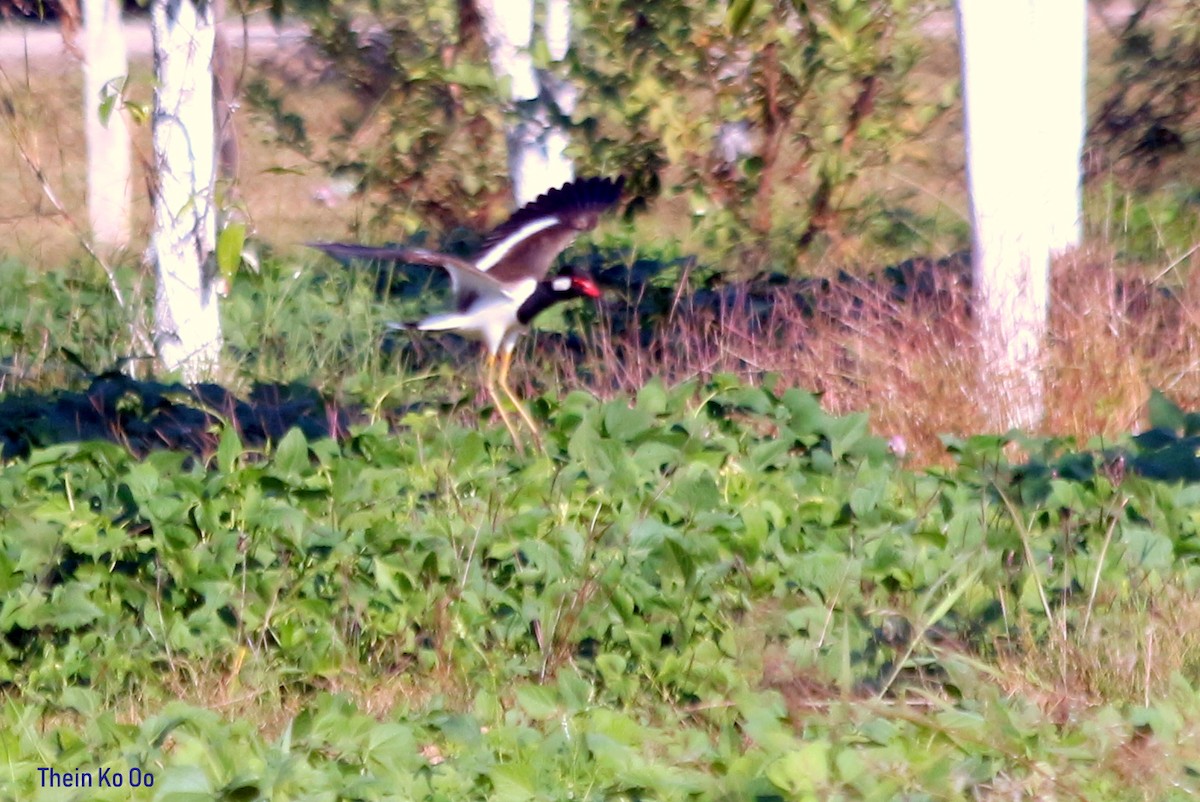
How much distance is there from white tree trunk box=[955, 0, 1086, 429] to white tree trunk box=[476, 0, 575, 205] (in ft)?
10.7

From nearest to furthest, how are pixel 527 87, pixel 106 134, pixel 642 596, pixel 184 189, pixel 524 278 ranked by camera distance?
1. pixel 642 596
2. pixel 524 278
3. pixel 184 189
4. pixel 527 87
5. pixel 106 134

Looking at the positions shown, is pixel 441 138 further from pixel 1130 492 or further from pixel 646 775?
pixel 646 775

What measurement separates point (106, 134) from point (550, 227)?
712 centimetres

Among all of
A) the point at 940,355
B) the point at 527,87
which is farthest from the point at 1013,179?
the point at 527,87

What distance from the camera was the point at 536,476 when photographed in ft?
16.1

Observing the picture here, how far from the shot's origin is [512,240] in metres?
6.71

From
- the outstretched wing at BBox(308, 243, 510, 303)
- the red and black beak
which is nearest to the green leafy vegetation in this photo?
the outstretched wing at BBox(308, 243, 510, 303)

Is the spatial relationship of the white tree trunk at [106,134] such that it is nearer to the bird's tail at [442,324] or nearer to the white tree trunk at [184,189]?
the white tree trunk at [184,189]

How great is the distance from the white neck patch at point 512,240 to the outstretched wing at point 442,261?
173 millimetres

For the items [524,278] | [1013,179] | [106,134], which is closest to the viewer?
→ [1013,179]

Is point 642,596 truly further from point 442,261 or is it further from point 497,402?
point 442,261

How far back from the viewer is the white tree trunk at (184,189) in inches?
262

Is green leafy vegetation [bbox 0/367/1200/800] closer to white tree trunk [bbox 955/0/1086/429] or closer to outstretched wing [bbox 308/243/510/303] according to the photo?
outstretched wing [bbox 308/243/510/303]

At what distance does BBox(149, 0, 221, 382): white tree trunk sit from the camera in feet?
21.8
